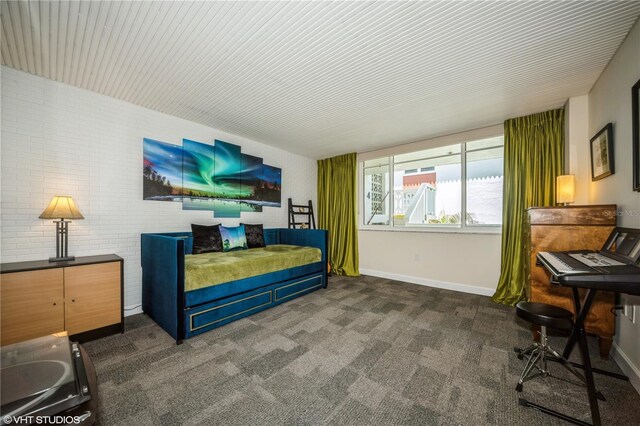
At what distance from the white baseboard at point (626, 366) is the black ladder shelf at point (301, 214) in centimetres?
422

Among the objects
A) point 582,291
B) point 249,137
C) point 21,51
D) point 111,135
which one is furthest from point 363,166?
point 21,51

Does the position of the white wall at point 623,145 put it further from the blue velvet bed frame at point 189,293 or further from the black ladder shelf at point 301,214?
the black ladder shelf at point 301,214

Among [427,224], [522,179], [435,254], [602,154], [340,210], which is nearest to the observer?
[602,154]

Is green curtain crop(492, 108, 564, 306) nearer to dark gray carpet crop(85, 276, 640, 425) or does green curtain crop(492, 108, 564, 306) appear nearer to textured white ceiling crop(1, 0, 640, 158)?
textured white ceiling crop(1, 0, 640, 158)

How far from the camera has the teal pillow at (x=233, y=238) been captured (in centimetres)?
346

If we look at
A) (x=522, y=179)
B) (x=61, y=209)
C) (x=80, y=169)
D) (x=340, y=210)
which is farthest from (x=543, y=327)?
Result: (x=80, y=169)

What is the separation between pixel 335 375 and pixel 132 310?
255 centimetres

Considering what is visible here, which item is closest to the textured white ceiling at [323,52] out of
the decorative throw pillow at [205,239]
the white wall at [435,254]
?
the white wall at [435,254]

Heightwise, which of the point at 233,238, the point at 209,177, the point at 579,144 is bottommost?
the point at 233,238

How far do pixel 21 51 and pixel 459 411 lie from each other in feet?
13.7

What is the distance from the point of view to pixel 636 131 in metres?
1.64

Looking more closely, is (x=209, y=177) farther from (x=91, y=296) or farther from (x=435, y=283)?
(x=435, y=283)

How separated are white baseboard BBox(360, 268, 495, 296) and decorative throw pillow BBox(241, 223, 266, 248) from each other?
2168mm

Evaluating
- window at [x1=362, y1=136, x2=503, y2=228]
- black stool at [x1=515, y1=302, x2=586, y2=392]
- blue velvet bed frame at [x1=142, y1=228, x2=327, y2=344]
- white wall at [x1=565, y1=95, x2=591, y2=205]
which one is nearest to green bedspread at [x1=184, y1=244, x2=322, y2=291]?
blue velvet bed frame at [x1=142, y1=228, x2=327, y2=344]
